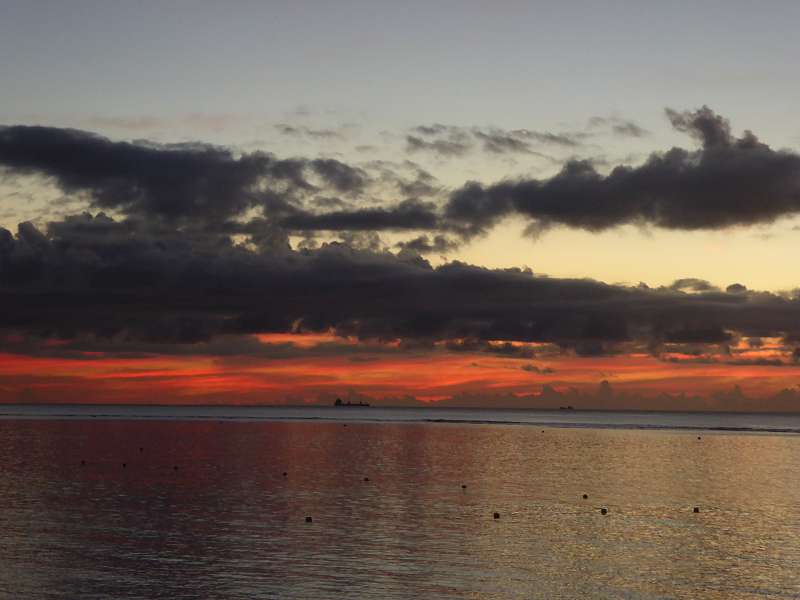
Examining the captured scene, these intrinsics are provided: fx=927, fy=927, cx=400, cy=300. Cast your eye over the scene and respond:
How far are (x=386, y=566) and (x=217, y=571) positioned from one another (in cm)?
904

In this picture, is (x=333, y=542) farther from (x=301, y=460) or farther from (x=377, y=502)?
(x=301, y=460)

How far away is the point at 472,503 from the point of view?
255 feet

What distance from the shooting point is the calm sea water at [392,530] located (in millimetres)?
46875

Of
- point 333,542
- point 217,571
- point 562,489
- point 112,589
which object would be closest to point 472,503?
point 562,489

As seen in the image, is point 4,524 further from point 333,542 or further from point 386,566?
point 386,566

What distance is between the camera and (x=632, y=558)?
54.6m

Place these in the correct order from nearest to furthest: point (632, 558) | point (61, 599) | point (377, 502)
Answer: point (61, 599)
point (632, 558)
point (377, 502)

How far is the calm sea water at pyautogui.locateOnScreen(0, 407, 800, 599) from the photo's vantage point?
46.9m

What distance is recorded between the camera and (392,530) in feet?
205

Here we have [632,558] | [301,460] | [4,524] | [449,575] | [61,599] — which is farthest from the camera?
[301,460]

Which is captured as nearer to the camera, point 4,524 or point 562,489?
point 4,524

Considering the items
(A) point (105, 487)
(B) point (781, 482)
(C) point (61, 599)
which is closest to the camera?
(C) point (61, 599)

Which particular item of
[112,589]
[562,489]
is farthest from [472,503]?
[112,589]

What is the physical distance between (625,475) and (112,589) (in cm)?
7463
